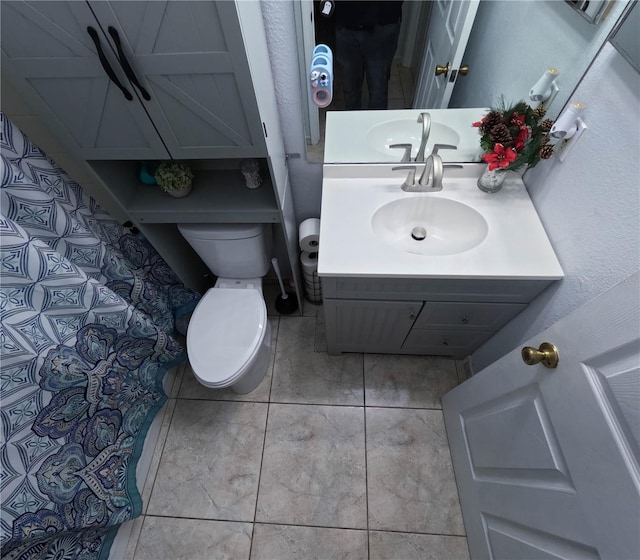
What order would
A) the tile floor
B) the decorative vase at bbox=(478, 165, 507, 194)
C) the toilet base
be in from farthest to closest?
the toilet base, the tile floor, the decorative vase at bbox=(478, 165, 507, 194)

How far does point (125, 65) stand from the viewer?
727 mm

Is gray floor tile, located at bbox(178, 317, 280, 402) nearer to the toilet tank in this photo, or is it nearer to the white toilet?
the white toilet

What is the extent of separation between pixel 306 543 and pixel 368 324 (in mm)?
869

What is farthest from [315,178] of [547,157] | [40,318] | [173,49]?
[40,318]

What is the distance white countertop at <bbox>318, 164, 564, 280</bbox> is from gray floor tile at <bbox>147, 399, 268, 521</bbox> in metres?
0.93

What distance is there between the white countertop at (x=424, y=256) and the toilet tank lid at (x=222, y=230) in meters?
0.36

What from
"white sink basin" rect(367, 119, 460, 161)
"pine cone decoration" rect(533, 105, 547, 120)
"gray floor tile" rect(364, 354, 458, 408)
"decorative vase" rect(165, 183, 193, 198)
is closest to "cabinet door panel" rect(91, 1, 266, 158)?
"decorative vase" rect(165, 183, 193, 198)

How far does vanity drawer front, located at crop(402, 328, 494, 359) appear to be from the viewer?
4.20 ft

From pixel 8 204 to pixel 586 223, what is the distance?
5.25 feet

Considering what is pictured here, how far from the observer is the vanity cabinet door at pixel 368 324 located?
113 centimetres

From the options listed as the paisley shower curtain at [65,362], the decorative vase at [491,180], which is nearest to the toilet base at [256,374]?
the paisley shower curtain at [65,362]

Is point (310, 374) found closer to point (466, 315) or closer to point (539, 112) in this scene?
point (466, 315)

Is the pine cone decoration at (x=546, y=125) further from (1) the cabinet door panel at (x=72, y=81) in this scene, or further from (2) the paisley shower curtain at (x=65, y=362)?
→ (2) the paisley shower curtain at (x=65, y=362)

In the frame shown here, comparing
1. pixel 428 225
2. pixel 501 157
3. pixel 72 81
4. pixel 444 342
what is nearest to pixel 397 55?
pixel 501 157
